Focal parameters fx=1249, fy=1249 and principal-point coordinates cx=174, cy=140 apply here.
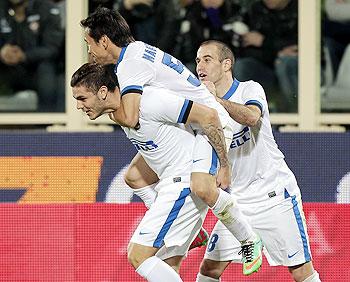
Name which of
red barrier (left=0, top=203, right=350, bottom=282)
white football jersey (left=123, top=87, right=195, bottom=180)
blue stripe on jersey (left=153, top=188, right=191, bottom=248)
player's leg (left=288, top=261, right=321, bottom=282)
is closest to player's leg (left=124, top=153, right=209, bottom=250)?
white football jersey (left=123, top=87, right=195, bottom=180)

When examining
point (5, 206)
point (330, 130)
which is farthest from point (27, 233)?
point (330, 130)

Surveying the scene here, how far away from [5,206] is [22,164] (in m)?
1.65

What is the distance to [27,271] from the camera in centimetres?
971

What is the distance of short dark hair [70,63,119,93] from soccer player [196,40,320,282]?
966 millimetres

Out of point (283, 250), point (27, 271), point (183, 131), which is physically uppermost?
point (183, 131)

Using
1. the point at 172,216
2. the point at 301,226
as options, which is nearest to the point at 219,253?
the point at 301,226

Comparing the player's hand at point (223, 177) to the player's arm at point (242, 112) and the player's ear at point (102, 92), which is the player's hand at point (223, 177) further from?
the player's ear at point (102, 92)

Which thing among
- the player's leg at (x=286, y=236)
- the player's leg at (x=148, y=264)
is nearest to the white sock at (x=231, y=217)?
the player's leg at (x=286, y=236)

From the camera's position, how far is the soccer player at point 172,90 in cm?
754

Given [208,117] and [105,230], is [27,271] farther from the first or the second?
[208,117]

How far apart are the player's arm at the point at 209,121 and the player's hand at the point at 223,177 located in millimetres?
138

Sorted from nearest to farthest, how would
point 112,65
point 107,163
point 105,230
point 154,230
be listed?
point 154,230 < point 112,65 < point 105,230 < point 107,163

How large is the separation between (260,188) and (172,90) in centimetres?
107

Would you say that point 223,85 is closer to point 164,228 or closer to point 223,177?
point 223,177
